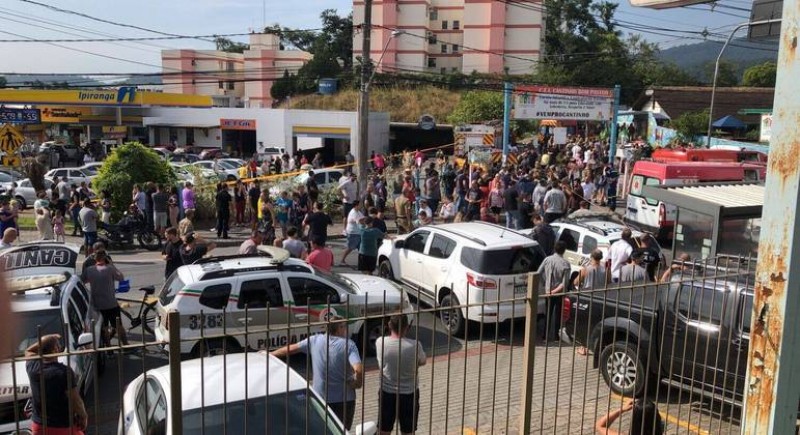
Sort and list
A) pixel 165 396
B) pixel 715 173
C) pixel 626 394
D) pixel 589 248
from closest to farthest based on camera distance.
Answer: pixel 165 396, pixel 626 394, pixel 589 248, pixel 715 173

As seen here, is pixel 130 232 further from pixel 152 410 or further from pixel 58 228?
pixel 152 410

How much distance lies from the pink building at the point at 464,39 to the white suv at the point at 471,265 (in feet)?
228

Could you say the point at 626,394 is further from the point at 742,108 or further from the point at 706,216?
the point at 742,108

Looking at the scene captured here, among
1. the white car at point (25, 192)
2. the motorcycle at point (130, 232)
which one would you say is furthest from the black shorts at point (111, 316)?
the white car at point (25, 192)

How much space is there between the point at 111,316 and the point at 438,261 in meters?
5.10

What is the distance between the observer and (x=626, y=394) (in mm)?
8117

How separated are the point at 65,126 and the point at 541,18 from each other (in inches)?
2150

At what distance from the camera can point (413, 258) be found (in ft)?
41.7

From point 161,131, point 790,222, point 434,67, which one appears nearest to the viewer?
point 790,222

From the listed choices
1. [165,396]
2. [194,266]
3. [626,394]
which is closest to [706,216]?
[626,394]

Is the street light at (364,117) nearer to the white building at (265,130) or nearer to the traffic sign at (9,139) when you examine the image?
the traffic sign at (9,139)

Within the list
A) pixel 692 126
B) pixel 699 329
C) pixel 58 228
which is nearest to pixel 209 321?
pixel 699 329

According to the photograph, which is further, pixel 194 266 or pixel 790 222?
pixel 194 266

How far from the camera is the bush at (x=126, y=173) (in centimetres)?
1902
